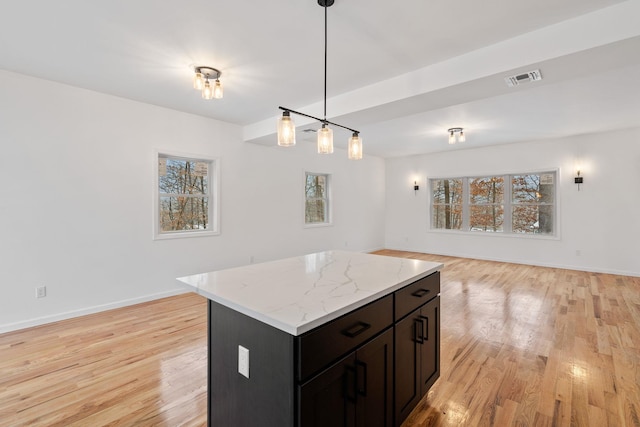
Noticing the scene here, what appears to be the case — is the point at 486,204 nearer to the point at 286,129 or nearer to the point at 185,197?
the point at 185,197

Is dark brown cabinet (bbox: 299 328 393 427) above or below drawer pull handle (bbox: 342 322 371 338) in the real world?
below

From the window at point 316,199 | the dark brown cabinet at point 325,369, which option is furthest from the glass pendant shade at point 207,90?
the window at point 316,199

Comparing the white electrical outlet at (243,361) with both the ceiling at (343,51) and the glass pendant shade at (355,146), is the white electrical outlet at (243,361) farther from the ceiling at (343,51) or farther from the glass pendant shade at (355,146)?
the ceiling at (343,51)

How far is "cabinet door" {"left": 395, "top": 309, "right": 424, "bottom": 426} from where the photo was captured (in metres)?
1.59

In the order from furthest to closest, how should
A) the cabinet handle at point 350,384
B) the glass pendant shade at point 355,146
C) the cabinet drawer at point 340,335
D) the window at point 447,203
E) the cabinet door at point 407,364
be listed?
the window at point 447,203 → the glass pendant shade at point 355,146 → the cabinet door at point 407,364 → the cabinet handle at point 350,384 → the cabinet drawer at point 340,335

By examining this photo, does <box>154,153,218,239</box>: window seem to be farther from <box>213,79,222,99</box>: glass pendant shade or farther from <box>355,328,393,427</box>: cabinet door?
<box>355,328,393,427</box>: cabinet door

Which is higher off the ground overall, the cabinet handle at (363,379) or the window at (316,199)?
the window at (316,199)

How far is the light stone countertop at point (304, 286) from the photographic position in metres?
1.17

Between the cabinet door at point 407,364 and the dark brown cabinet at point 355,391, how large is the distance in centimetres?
8

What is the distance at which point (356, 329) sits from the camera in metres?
1.31

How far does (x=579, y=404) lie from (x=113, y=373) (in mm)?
3241

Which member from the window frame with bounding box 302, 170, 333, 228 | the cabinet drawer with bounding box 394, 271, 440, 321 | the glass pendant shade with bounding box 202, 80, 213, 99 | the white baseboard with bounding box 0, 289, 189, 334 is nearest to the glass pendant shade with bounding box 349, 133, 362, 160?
the cabinet drawer with bounding box 394, 271, 440, 321

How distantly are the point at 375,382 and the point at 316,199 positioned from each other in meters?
5.19

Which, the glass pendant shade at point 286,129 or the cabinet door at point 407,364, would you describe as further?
the glass pendant shade at point 286,129
